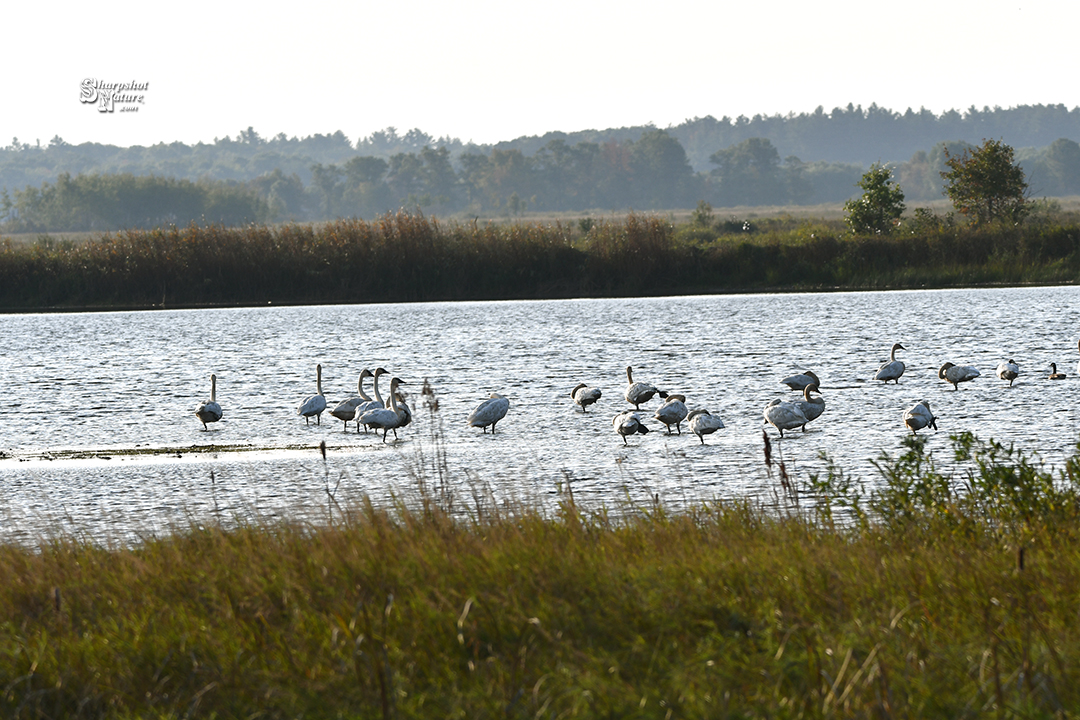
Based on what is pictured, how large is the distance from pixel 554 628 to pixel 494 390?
56.3ft

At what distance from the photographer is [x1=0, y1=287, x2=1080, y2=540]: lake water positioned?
12969 mm

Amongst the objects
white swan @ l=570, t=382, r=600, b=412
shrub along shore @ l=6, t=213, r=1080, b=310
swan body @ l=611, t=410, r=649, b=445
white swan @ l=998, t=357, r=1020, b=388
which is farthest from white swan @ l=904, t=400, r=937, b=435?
shrub along shore @ l=6, t=213, r=1080, b=310

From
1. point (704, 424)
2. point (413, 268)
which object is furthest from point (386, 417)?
point (413, 268)

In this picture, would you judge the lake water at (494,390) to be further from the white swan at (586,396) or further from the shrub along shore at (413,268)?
the shrub along shore at (413,268)

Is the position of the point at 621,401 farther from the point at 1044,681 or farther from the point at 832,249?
the point at 832,249

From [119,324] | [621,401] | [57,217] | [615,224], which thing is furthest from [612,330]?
[57,217]

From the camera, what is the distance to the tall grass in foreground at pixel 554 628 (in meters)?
5.25

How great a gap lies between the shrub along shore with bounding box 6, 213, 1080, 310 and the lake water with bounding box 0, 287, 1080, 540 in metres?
1.58

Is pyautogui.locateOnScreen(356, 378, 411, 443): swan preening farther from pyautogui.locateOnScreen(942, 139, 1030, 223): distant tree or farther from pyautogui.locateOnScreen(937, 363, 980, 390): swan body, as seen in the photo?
pyautogui.locateOnScreen(942, 139, 1030, 223): distant tree

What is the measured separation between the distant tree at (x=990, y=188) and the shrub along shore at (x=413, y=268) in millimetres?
5202

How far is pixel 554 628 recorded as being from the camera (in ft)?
19.7

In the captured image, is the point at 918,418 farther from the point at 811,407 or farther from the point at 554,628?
the point at 554,628

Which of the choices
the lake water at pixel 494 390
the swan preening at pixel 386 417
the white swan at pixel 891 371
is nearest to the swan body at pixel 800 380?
the lake water at pixel 494 390

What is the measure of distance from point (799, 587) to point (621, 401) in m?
15.1
